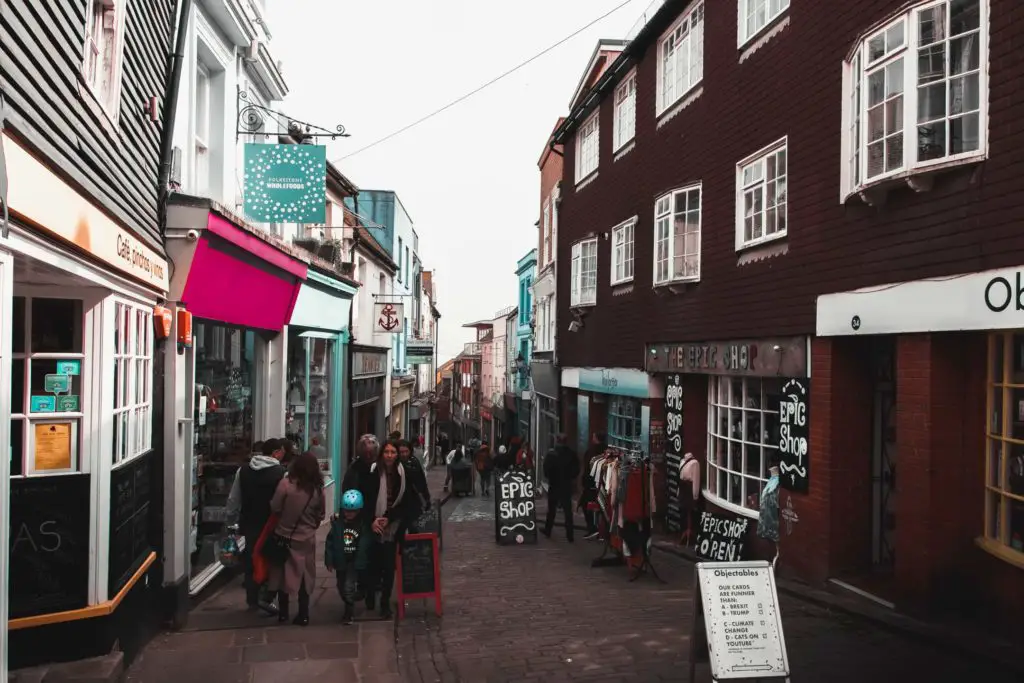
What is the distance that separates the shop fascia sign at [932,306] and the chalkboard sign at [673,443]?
4420 mm

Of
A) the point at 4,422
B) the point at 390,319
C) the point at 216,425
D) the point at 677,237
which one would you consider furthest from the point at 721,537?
the point at 390,319

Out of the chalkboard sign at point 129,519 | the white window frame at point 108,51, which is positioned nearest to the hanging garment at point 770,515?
the chalkboard sign at point 129,519

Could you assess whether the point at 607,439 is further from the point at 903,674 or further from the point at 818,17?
the point at 903,674

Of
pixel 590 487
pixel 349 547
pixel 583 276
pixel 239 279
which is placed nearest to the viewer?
pixel 349 547

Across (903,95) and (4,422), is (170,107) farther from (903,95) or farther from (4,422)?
(903,95)

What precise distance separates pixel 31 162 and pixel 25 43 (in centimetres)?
79

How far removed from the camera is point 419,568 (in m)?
8.52

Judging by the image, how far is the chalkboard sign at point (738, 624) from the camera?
226 inches

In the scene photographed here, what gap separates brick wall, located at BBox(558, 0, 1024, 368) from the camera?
690 cm

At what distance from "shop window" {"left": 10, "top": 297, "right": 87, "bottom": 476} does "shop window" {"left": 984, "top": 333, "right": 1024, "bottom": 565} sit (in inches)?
278

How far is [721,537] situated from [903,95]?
18.9 ft

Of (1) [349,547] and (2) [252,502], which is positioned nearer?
(1) [349,547]

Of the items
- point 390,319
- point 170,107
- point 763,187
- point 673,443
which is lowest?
point 673,443

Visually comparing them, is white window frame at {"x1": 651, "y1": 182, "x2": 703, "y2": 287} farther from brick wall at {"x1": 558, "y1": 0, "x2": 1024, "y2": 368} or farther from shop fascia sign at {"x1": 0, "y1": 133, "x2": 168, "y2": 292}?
shop fascia sign at {"x1": 0, "y1": 133, "x2": 168, "y2": 292}
